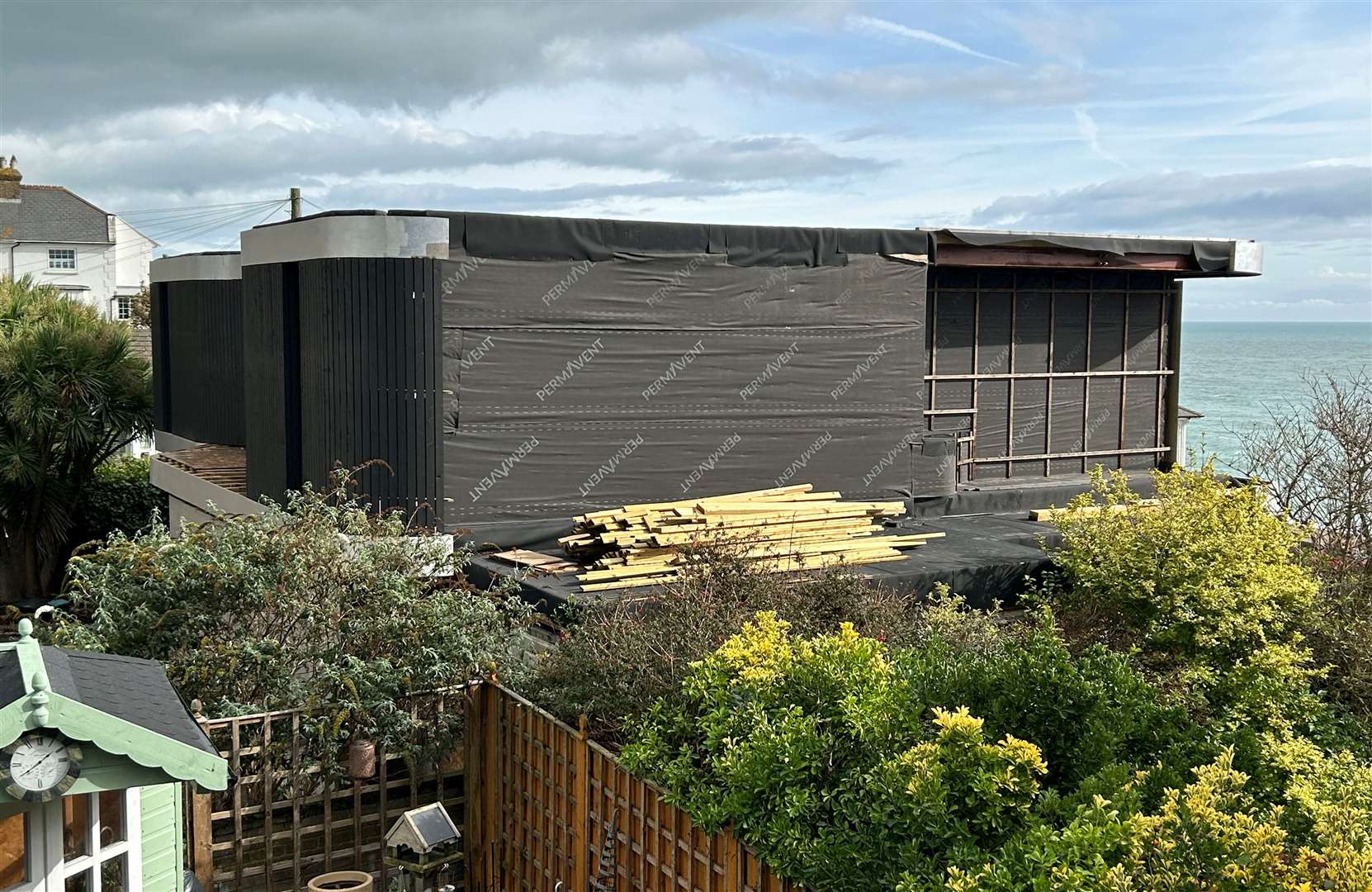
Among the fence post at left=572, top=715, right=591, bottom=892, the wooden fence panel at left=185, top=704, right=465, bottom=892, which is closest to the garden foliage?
the wooden fence panel at left=185, top=704, right=465, bottom=892

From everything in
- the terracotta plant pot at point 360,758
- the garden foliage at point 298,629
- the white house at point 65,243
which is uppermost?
the white house at point 65,243

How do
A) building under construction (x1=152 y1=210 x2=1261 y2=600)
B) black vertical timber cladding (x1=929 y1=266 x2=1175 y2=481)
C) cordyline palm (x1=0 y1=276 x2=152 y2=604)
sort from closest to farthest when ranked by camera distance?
building under construction (x1=152 y1=210 x2=1261 y2=600)
black vertical timber cladding (x1=929 y1=266 x2=1175 y2=481)
cordyline palm (x1=0 y1=276 x2=152 y2=604)

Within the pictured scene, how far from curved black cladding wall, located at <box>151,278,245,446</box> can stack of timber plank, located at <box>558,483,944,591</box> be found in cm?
992

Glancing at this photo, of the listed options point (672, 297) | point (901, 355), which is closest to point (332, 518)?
point (672, 297)

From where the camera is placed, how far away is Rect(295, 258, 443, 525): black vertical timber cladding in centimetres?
1387

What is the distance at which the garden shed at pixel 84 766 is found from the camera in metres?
4.91

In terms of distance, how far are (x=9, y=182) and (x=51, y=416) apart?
35476mm

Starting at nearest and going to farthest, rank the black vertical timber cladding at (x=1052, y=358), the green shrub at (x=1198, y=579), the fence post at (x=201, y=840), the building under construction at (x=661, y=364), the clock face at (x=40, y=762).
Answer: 1. the clock face at (x=40, y=762)
2. the fence post at (x=201, y=840)
3. the green shrub at (x=1198, y=579)
4. the building under construction at (x=661, y=364)
5. the black vertical timber cladding at (x=1052, y=358)

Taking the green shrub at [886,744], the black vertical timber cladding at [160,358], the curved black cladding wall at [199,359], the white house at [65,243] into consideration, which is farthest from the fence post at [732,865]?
the white house at [65,243]

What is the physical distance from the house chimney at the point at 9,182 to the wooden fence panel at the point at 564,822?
53.0 m

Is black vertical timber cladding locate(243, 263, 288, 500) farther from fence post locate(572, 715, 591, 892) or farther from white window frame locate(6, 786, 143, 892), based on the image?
white window frame locate(6, 786, 143, 892)

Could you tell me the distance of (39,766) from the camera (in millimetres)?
4930

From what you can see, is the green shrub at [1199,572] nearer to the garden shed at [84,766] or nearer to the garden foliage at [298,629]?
the garden foliage at [298,629]

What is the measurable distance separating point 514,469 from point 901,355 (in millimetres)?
→ 5828
